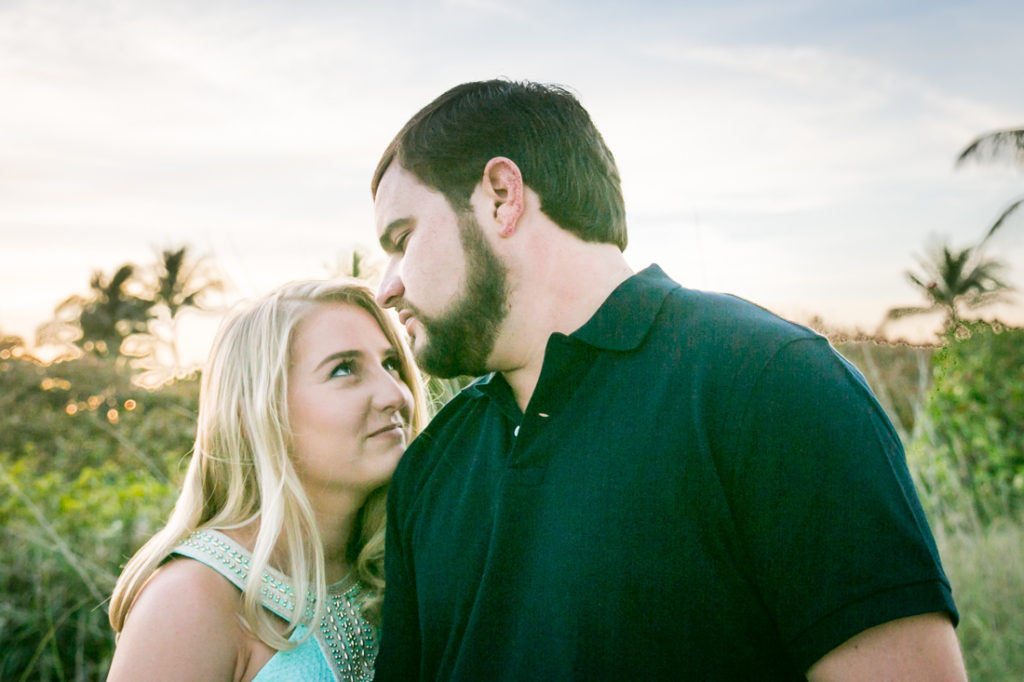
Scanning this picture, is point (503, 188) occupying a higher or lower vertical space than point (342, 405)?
higher

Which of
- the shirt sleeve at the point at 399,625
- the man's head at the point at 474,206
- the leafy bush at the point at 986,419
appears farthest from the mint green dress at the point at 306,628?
the leafy bush at the point at 986,419

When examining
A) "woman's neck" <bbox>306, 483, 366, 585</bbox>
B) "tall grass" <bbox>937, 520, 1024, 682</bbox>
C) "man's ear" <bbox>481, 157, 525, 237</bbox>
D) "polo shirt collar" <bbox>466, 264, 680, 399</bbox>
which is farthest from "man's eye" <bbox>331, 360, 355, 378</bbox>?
"tall grass" <bbox>937, 520, 1024, 682</bbox>

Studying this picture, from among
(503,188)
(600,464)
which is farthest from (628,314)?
(503,188)

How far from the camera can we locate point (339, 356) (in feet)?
8.88

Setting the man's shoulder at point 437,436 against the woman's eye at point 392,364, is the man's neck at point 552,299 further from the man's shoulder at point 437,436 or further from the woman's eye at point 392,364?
the woman's eye at point 392,364

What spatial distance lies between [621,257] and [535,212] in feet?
0.86

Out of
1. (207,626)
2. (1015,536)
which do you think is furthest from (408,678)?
(1015,536)

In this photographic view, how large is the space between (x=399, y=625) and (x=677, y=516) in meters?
1.01

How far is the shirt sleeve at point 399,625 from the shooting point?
224cm

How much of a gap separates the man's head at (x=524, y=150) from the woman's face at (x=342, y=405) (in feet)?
1.98

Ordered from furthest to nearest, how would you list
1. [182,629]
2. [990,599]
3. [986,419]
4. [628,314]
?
[986,419] → [990,599] → [182,629] → [628,314]

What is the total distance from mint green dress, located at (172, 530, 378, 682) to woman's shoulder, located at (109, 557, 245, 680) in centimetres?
5

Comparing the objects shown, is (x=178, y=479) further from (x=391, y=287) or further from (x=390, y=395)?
(x=391, y=287)

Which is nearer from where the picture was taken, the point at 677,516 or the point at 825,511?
the point at 825,511
